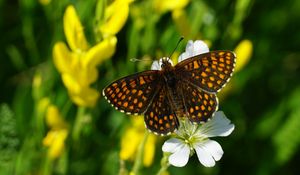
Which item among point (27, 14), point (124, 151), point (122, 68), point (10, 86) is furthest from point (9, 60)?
point (124, 151)

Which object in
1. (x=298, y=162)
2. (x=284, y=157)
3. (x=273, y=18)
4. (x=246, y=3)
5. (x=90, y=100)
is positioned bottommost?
(x=298, y=162)

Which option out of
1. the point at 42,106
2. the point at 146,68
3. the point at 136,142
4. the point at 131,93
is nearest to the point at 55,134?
the point at 42,106

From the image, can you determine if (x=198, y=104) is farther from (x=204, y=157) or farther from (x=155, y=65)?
(x=155, y=65)

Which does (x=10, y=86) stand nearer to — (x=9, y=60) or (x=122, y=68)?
(x=9, y=60)

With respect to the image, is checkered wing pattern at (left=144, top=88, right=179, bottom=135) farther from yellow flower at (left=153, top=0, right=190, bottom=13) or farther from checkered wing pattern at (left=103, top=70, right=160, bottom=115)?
yellow flower at (left=153, top=0, right=190, bottom=13)

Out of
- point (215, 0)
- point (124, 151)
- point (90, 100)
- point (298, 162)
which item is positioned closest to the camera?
point (124, 151)

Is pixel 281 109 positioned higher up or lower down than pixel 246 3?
lower down
